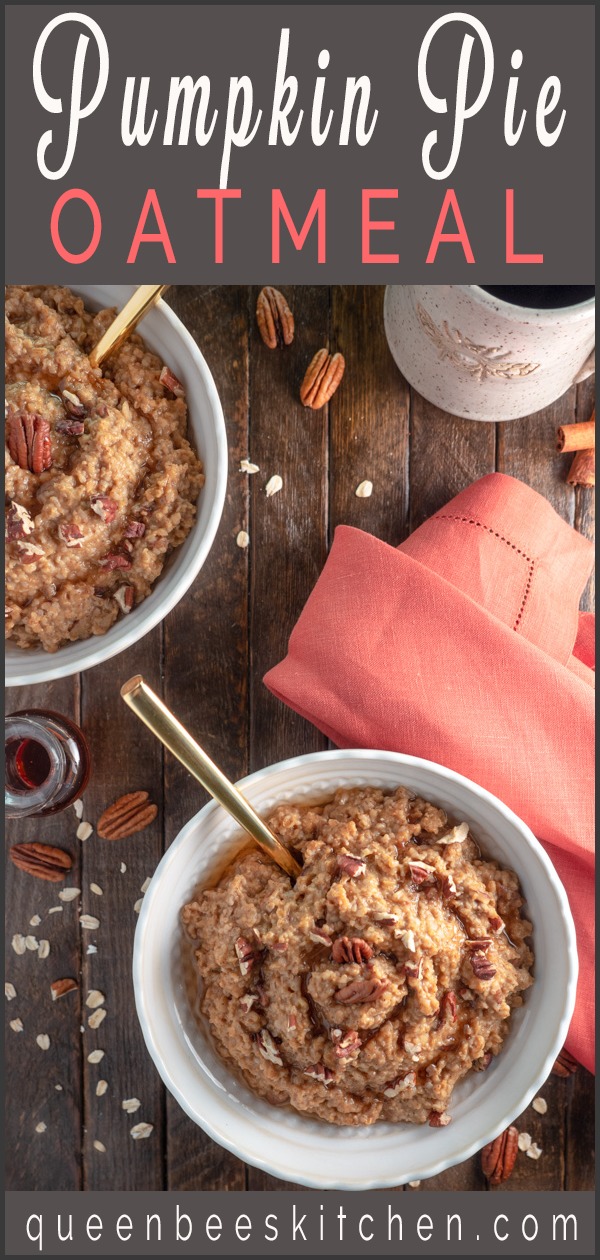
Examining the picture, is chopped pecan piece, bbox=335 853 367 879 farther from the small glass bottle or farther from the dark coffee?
the dark coffee

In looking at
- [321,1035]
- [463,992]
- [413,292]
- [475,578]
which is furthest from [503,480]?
[321,1035]

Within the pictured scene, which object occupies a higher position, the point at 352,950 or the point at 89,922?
the point at 352,950

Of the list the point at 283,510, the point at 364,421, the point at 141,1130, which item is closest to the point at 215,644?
the point at 283,510

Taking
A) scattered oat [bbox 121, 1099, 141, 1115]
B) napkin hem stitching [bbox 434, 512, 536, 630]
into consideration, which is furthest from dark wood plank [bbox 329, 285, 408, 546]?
scattered oat [bbox 121, 1099, 141, 1115]

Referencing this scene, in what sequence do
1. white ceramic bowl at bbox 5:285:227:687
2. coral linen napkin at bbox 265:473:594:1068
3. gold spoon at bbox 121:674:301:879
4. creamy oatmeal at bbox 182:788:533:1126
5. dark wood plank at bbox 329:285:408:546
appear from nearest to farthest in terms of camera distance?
1. gold spoon at bbox 121:674:301:879
2. creamy oatmeal at bbox 182:788:533:1126
3. white ceramic bowl at bbox 5:285:227:687
4. coral linen napkin at bbox 265:473:594:1068
5. dark wood plank at bbox 329:285:408:546

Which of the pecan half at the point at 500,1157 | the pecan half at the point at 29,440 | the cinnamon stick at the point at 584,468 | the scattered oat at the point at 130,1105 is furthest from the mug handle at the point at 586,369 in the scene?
the scattered oat at the point at 130,1105

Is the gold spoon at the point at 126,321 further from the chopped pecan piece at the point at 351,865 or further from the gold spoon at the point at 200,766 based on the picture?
the chopped pecan piece at the point at 351,865

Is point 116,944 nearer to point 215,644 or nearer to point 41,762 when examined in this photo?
point 41,762
